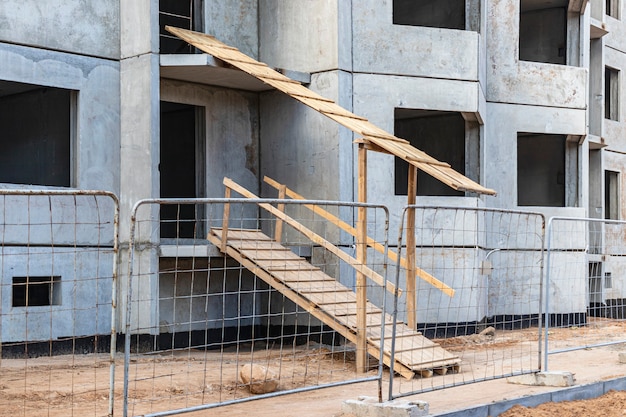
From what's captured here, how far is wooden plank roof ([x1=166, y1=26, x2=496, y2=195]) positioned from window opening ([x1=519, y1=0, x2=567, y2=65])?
34.0 ft

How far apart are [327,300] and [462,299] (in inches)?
168

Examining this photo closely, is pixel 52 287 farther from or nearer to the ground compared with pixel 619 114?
nearer to the ground

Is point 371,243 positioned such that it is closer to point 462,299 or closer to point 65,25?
point 462,299

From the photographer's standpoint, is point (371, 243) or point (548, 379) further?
point (371, 243)

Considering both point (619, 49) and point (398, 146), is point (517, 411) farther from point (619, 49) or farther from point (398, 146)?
point (619, 49)

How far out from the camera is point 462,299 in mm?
15883

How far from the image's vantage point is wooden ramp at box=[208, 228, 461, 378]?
11406mm

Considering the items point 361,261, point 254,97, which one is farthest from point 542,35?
point 361,261

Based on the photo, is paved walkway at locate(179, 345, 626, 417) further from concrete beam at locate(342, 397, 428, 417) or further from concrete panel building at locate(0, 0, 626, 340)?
concrete panel building at locate(0, 0, 626, 340)

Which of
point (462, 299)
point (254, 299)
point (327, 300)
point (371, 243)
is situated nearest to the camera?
point (254, 299)

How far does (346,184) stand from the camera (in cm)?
1465

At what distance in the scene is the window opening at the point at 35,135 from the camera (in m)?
16.1

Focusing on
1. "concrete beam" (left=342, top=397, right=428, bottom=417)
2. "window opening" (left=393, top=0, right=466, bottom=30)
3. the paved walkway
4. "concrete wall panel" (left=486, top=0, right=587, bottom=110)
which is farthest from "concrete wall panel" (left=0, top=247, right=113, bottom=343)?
"window opening" (left=393, top=0, right=466, bottom=30)

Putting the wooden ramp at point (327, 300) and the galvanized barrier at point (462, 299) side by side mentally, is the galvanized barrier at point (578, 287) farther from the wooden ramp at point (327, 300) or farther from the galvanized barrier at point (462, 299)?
the wooden ramp at point (327, 300)
